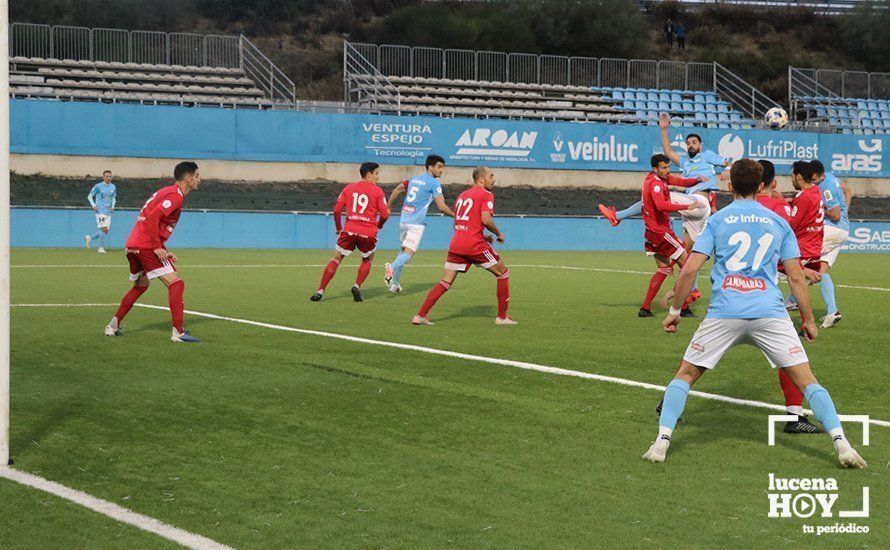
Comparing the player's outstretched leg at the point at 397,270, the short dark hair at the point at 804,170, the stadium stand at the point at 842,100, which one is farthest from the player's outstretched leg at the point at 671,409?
the stadium stand at the point at 842,100

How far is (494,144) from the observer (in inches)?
1657

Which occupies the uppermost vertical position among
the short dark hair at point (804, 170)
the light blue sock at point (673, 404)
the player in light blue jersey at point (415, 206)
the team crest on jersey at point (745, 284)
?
the short dark hair at point (804, 170)

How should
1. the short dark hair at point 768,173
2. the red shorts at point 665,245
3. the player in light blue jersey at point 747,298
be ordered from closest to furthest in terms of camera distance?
the player in light blue jersey at point 747,298 < the short dark hair at point 768,173 < the red shorts at point 665,245

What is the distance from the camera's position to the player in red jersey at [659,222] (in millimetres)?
14703

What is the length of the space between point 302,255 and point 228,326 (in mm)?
18299

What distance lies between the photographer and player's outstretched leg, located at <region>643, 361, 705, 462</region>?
22.0 feet

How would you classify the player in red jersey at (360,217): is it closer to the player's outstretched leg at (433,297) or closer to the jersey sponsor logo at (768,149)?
the player's outstretched leg at (433,297)

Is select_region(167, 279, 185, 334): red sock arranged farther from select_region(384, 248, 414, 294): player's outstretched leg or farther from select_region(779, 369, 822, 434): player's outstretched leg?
select_region(384, 248, 414, 294): player's outstretched leg

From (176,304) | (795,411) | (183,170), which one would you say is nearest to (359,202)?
(183,170)

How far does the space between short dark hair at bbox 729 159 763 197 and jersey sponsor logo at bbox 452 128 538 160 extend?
114 ft

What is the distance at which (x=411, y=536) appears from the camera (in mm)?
5223

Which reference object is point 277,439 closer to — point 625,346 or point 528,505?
point 528,505

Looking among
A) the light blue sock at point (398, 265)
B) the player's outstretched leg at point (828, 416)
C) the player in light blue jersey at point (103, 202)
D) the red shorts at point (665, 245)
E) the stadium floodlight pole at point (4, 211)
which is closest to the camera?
the stadium floodlight pole at point (4, 211)

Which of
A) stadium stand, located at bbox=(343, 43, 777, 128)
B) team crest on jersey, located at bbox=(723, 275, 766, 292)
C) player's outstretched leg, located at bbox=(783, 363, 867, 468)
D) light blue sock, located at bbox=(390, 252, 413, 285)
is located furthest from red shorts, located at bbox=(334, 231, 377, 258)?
stadium stand, located at bbox=(343, 43, 777, 128)
